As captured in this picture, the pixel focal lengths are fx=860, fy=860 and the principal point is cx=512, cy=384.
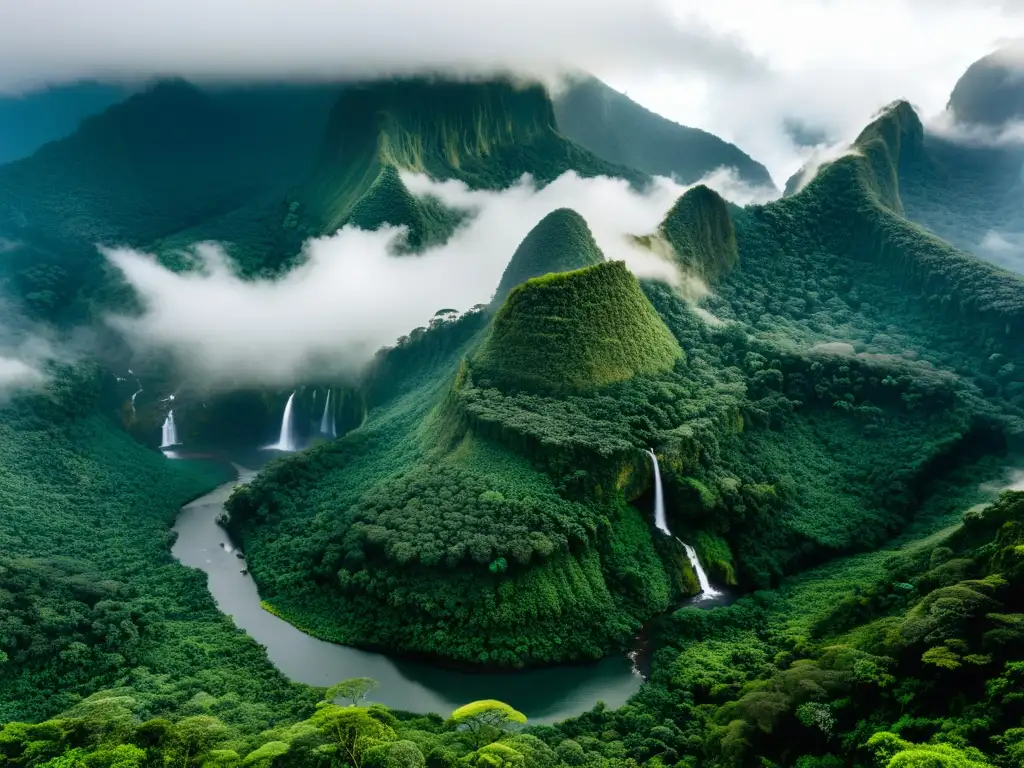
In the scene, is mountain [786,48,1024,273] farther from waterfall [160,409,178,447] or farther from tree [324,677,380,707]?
tree [324,677,380,707]

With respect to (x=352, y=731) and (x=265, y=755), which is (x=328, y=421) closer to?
(x=352, y=731)

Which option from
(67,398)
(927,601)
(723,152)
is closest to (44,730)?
(927,601)

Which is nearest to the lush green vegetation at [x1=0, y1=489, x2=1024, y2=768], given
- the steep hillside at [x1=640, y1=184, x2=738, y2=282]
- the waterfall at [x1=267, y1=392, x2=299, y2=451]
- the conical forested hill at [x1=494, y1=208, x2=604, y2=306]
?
the conical forested hill at [x1=494, y1=208, x2=604, y2=306]

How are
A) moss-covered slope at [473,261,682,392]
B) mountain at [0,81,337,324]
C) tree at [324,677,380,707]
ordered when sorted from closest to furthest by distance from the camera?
tree at [324,677,380,707], moss-covered slope at [473,261,682,392], mountain at [0,81,337,324]

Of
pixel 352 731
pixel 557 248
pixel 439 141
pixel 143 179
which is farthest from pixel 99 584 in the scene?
pixel 439 141

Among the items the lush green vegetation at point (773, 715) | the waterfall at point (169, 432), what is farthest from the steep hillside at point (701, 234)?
the waterfall at point (169, 432)
